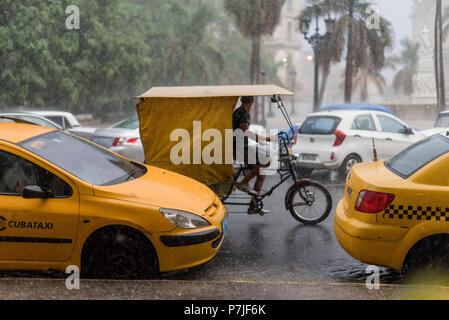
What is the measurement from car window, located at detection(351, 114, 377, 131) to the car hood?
7.32 m

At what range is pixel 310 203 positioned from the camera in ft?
25.1

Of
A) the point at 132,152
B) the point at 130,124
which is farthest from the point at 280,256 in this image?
the point at 130,124

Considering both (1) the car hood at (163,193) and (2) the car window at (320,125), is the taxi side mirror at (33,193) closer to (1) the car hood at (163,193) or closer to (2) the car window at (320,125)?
(1) the car hood at (163,193)

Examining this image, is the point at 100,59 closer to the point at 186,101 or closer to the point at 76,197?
the point at 186,101

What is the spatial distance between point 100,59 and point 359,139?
21344mm

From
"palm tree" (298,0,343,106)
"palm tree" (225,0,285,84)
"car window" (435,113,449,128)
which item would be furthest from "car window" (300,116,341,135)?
"palm tree" (225,0,285,84)

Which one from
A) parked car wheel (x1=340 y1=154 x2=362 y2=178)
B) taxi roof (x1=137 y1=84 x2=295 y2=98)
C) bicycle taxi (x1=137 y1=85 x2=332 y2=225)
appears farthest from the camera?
parked car wheel (x1=340 y1=154 x2=362 y2=178)

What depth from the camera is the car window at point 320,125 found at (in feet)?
40.8

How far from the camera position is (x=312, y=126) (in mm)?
12711

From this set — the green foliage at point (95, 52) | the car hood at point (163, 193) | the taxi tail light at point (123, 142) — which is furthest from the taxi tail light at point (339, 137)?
the green foliage at point (95, 52)

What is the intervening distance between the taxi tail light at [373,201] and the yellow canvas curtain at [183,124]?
2480 millimetres

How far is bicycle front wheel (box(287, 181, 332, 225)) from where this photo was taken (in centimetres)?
763

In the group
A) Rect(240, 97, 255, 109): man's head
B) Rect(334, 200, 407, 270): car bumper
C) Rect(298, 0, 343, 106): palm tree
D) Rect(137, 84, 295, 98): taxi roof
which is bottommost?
Rect(334, 200, 407, 270): car bumper

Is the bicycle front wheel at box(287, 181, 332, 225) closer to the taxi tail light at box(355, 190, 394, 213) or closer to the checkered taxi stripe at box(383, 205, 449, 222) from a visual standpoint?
the taxi tail light at box(355, 190, 394, 213)
